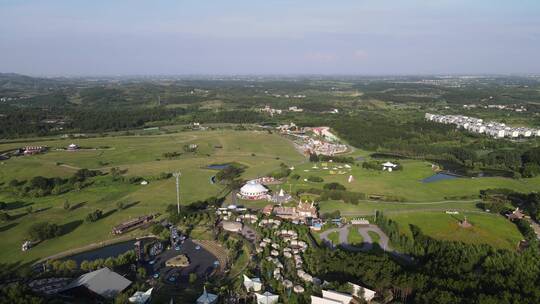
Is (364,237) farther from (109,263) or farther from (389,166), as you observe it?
(389,166)

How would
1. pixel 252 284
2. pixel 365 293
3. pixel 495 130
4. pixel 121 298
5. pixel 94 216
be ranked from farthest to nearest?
pixel 495 130
pixel 94 216
pixel 252 284
pixel 365 293
pixel 121 298

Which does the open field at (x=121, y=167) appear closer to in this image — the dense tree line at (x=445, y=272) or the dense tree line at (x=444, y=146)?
the dense tree line at (x=444, y=146)

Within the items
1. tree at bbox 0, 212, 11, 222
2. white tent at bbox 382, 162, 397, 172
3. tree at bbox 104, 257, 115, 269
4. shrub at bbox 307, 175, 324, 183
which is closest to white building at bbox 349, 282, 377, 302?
tree at bbox 104, 257, 115, 269

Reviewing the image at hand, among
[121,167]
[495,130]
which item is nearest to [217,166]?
[121,167]

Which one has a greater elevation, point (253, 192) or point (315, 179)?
point (253, 192)

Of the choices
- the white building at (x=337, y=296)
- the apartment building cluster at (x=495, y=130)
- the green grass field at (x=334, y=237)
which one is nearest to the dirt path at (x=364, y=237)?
the green grass field at (x=334, y=237)

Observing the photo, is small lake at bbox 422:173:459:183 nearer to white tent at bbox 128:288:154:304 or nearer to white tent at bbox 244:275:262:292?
white tent at bbox 244:275:262:292

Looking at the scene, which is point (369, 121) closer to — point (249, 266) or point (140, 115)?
point (140, 115)

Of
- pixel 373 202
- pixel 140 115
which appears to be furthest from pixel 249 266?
pixel 140 115
